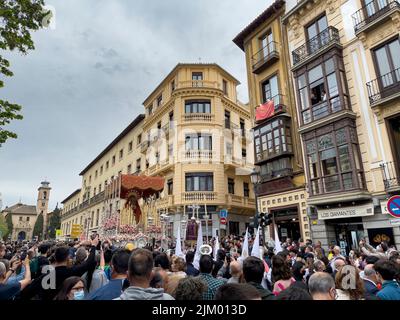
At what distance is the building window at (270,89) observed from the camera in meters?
18.7

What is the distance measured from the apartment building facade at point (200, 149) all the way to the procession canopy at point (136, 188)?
19.9 ft

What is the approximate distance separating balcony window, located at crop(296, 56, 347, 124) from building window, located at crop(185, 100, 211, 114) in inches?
414

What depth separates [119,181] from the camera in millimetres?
14031

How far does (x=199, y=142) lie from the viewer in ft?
81.4

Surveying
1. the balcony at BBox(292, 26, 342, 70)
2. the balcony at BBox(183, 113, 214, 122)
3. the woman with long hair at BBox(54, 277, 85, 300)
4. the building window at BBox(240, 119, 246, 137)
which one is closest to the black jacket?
the woman with long hair at BBox(54, 277, 85, 300)

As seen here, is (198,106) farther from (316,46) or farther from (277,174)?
(316,46)

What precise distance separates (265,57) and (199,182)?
35.8ft

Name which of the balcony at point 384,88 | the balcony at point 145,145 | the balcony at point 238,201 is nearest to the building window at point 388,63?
the balcony at point 384,88

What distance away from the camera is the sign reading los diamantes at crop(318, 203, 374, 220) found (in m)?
12.7

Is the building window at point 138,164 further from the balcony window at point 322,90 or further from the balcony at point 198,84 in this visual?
the balcony window at point 322,90

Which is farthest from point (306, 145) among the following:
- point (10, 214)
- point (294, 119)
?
point (10, 214)

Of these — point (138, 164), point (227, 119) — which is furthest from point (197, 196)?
point (138, 164)
